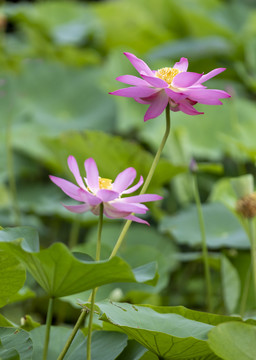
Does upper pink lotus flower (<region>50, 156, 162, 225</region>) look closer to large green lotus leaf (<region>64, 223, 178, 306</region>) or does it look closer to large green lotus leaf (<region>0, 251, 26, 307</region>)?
large green lotus leaf (<region>0, 251, 26, 307</region>)

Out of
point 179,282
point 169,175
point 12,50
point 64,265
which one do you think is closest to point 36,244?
point 64,265

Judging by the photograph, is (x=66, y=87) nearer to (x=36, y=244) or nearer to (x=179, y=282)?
(x=179, y=282)

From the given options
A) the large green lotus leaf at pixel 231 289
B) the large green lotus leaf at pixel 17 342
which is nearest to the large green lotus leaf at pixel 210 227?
the large green lotus leaf at pixel 231 289

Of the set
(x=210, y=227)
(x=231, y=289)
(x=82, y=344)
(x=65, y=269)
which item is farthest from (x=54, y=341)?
(x=210, y=227)

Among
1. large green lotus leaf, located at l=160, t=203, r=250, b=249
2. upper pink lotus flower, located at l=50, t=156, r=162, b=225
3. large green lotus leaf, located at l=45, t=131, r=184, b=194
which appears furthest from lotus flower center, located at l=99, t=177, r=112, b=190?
large green lotus leaf, located at l=45, t=131, r=184, b=194

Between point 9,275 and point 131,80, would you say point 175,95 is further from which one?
point 9,275

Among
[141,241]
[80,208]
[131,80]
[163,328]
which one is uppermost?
[131,80]
